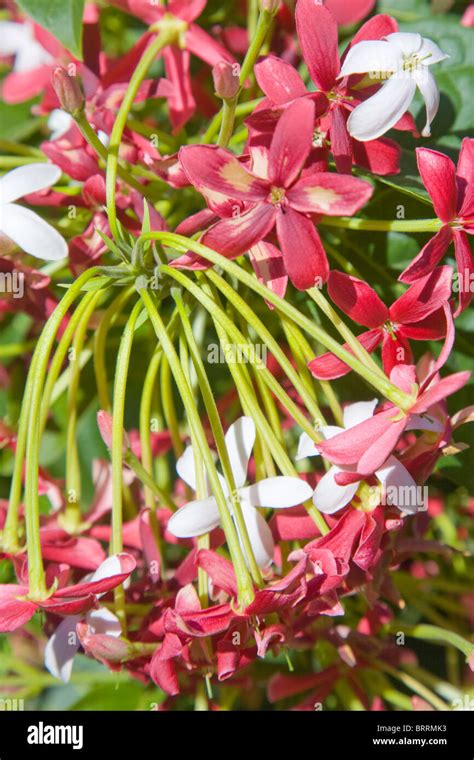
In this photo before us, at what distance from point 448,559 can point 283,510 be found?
47 centimetres

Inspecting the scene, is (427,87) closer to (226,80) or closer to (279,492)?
(226,80)

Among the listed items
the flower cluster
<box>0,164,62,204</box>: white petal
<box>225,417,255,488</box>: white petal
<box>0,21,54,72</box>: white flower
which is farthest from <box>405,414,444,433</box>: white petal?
<box>0,21,54,72</box>: white flower

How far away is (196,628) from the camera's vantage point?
0.57 metres

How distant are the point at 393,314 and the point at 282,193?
117 mm

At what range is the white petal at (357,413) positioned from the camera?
0.61 m

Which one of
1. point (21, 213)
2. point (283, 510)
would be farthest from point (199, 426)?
point (21, 213)

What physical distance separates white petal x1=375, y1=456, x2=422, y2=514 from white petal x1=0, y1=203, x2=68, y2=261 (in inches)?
10.9

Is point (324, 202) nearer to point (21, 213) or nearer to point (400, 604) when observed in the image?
point (21, 213)

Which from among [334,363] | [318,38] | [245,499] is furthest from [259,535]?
[318,38]

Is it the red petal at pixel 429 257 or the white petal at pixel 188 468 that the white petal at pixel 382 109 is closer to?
the red petal at pixel 429 257

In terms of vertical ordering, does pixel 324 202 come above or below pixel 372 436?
above

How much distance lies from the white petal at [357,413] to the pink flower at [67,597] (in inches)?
7.1
